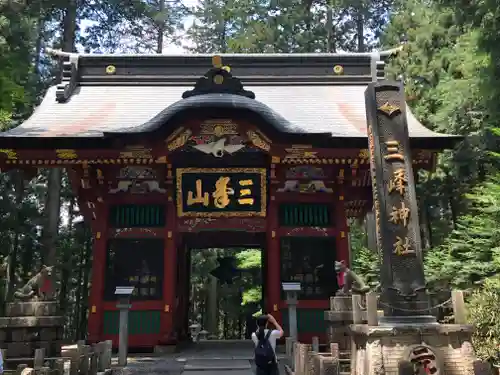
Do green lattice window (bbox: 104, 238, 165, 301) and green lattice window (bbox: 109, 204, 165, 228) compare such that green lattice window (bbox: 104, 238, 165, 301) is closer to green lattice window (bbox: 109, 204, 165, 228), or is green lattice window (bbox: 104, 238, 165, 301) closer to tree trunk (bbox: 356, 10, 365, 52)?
green lattice window (bbox: 109, 204, 165, 228)

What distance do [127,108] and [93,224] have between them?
337 cm

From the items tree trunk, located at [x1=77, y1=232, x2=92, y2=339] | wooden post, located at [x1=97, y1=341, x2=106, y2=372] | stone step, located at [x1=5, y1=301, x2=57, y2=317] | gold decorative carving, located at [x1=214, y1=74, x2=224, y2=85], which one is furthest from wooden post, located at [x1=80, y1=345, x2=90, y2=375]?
tree trunk, located at [x1=77, y1=232, x2=92, y2=339]

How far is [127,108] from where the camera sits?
1295 centimetres

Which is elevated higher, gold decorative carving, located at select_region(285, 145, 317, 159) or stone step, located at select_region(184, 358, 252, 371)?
gold decorative carving, located at select_region(285, 145, 317, 159)

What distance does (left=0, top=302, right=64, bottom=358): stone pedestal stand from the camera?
8.74m

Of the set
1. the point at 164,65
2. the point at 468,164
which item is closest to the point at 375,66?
the point at 468,164

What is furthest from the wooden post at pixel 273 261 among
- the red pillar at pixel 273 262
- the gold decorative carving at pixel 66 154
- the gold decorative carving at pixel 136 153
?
the gold decorative carving at pixel 66 154

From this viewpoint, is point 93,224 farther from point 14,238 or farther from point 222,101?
point 14,238

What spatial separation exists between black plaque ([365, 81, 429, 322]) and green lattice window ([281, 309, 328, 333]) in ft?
15.5

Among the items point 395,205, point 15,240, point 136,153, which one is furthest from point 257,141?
point 15,240

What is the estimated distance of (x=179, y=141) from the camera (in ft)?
34.2

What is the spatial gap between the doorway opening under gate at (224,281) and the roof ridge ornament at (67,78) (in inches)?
205

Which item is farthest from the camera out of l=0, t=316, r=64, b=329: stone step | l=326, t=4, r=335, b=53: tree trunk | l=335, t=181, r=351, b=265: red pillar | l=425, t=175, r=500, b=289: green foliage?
l=326, t=4, r=335, b=53: tree trunk

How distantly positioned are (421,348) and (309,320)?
17.9 feet
